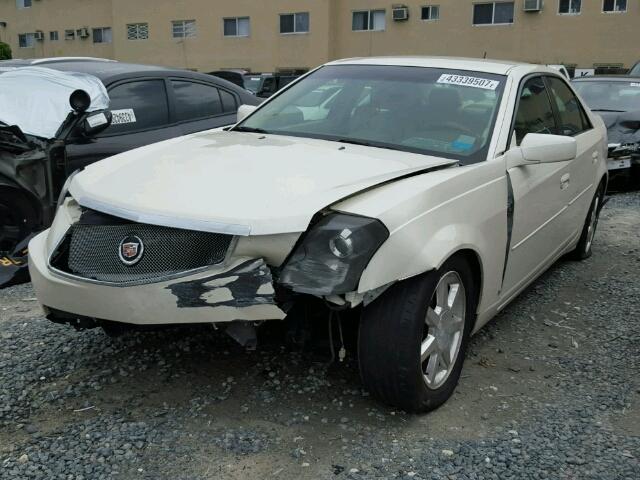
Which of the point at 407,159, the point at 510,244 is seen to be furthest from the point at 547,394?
the point at 407,159

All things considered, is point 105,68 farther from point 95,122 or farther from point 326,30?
point 326,30

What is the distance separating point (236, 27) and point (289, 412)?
103ft

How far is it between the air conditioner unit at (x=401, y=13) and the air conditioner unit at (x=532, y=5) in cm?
487

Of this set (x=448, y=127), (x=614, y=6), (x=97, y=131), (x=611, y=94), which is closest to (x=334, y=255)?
(x=448, y=127)

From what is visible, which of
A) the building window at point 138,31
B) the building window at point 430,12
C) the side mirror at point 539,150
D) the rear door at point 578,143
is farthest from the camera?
the building window at point 138,31

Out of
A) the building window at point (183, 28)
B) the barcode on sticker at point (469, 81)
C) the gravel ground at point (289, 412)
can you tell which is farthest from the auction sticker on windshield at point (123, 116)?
the building window at point (183, 28)

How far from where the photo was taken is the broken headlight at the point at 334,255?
2.54 meters

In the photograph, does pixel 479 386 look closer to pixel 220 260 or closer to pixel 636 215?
pixel 220 260

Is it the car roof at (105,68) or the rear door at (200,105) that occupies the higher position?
the car roof at (105,68)

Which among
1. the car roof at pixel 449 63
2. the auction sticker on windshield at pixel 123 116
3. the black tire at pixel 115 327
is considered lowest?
the black tire at pixel 115 327

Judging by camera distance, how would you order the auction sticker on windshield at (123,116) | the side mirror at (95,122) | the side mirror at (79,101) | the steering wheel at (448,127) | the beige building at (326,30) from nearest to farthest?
the steering wheel at (448,127) < the side mirror at (79,101) < the side mirror at (95,122) < the auction sticker on windshield at (123,116) < the beige building at (326,30)

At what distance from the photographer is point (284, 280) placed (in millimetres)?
2605

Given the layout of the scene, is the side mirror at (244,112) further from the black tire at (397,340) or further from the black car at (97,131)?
the black tire at (397,340)

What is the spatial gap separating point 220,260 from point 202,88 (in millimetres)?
4272
